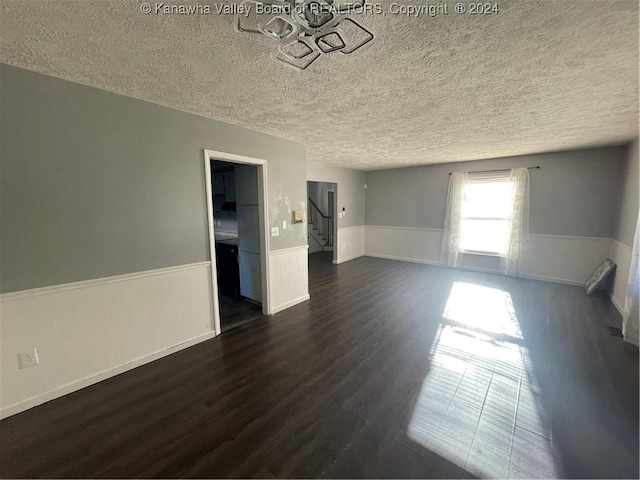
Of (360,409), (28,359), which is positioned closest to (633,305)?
(360,409)

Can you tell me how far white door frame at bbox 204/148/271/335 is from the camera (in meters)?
2.73

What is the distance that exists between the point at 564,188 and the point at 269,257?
5.38m

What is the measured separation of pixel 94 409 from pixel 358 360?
2132 millimetres

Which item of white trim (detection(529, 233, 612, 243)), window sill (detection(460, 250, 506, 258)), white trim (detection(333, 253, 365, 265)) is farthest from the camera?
white trim (detection(333, 253, 365, 265))

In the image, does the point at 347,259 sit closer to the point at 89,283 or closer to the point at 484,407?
the point at 484,407

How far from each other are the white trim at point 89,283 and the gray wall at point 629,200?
5.48m

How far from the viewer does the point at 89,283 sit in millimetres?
2059

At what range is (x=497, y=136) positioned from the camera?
3.48m

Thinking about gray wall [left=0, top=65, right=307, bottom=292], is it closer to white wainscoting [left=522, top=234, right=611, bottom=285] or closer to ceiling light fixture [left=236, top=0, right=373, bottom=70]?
ceiling light fixture [left=236, top=0, right=373, bottom=70]

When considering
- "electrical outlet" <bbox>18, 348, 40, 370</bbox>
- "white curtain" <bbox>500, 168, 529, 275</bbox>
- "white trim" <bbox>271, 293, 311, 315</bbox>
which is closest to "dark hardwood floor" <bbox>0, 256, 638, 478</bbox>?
"electrical outlet" <bbox>18, 348, 40, 370</bbox>

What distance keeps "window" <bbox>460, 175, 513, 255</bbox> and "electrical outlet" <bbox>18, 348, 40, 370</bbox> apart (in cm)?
663

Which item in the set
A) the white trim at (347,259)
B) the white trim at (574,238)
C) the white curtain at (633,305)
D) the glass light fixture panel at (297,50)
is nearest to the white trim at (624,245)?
the white trim at (574,238)

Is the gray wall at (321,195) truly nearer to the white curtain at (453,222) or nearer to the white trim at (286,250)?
the white curtain at (453,222)

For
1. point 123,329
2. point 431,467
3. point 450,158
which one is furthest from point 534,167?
point 123,329
